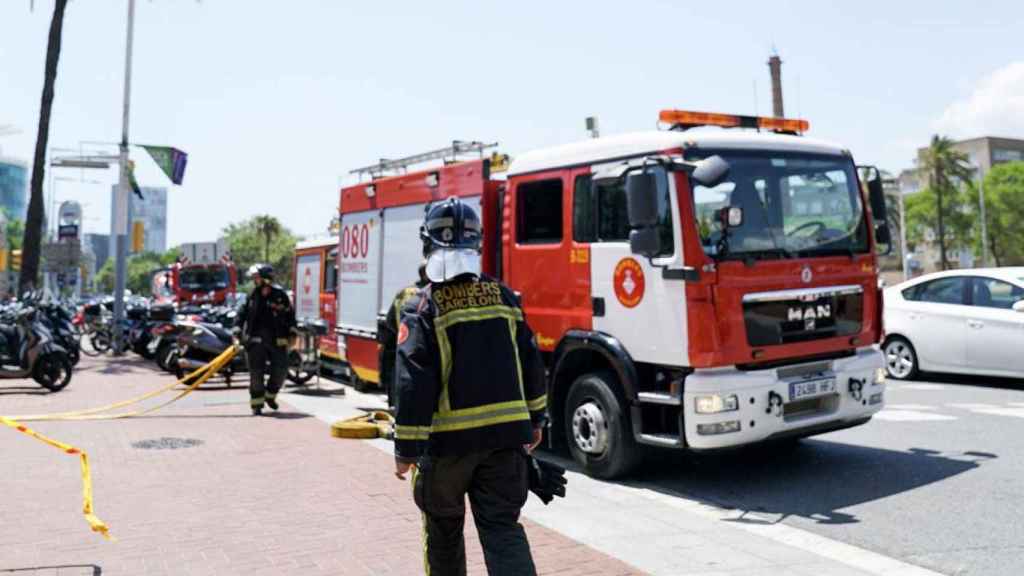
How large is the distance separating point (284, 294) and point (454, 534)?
750cm

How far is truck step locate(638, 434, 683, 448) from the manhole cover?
4601mm

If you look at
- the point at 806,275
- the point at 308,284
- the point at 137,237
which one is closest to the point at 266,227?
the point at 137,237

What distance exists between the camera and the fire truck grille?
631 cm

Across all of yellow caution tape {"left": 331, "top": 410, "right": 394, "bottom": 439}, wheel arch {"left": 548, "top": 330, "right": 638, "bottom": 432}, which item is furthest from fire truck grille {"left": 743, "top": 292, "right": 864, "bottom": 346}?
yellow caution tape {"left": 331, "top": 410, "right": 394, "bottom": 439}

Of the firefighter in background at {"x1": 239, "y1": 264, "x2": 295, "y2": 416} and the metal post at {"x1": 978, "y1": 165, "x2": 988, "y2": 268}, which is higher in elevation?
the metal post at {"x1": 978, "y1": 165, "x2": 988, "y2": 268}

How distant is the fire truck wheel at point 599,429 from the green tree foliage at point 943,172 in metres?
59.4

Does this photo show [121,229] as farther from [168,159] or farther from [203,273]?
[203,273]

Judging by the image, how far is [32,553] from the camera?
486 centimetres

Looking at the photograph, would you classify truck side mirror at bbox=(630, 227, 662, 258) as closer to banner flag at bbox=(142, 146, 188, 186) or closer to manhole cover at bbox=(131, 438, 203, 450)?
manhole cover at bbox=(131, 438, 203, 450)

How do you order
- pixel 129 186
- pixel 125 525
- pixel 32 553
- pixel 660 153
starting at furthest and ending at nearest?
pixel 129 186, pixel 660 153, pixel 125 525, pixel 32 553

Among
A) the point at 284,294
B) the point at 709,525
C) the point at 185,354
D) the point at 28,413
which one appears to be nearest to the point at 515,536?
the point at 709,525

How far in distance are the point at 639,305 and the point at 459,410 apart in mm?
3377

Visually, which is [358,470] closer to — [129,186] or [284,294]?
[284,294]

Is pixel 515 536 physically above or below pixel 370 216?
below
